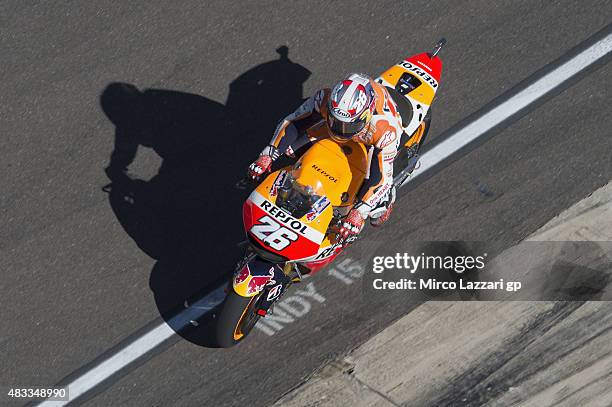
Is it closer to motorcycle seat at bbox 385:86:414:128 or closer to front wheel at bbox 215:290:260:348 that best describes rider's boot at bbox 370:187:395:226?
motorcycle seat at bbox 385:86:414:128

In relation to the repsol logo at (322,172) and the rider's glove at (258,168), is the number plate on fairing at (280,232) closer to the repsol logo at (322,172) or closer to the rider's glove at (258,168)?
the rider's glove at (258,168)

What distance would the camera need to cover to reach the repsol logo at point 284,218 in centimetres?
1064

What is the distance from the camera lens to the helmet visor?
1074cm

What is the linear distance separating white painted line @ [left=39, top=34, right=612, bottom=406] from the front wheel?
30.0 inches

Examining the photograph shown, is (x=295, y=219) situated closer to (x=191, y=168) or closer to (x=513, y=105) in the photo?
(x=191, y=168)

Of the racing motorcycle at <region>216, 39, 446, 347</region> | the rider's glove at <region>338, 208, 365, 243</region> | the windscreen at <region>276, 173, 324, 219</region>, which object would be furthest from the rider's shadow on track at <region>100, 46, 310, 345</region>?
the rider's glove at <region>338, 208, 365, 243</region>

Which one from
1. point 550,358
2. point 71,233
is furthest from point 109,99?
point 550,358

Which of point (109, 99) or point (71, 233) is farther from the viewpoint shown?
point (109, 99)

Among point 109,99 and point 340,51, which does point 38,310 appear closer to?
point 109,99

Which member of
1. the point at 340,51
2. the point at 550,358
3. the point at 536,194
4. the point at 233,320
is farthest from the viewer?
the point at 340,51

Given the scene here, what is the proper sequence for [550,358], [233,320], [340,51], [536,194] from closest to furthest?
[233,320], [550,358], [536,194], [340,51]

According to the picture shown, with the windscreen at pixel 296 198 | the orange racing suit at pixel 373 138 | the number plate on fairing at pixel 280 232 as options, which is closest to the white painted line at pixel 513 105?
the orange racing suit at pixel 373 138

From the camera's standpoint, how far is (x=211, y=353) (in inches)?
471

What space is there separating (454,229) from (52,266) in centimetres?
515
